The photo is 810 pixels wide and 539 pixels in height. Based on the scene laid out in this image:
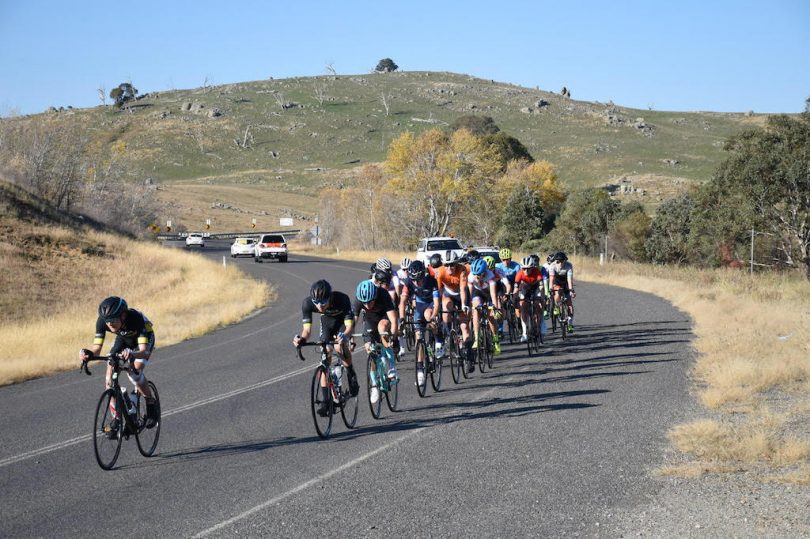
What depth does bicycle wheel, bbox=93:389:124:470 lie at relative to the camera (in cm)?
913

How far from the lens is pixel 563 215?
195ft

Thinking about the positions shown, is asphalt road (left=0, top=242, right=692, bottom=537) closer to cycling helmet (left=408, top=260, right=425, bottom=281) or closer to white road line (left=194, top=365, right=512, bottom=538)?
white road line (left=194, top=365, right=512, bottom=538)

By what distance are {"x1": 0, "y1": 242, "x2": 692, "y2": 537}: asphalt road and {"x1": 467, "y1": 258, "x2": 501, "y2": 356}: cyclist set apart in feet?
2.47

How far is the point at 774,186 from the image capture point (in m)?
34.5

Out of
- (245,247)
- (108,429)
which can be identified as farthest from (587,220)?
(108,429)

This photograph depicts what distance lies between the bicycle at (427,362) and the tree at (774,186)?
24.6 m

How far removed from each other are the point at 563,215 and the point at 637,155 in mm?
79673

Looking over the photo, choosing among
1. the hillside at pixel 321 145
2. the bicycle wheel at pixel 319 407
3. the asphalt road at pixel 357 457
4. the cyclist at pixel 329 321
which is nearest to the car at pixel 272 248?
the asphalt road at pixel 357 457

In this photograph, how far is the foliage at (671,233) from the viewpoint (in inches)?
1908

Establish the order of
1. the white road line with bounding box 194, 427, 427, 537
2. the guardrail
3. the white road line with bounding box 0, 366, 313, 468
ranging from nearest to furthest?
1. the white road line with bounding box 194, 427, 427, 537
2. the white road line with bounding box 0, 366, 313, 468
3. the guardrail

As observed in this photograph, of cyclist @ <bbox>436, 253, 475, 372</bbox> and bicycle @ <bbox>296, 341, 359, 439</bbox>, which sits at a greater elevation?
cyclist @ <bbox>436, 253, 475, 372</bbox>

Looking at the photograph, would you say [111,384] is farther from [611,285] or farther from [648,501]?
[611,285]

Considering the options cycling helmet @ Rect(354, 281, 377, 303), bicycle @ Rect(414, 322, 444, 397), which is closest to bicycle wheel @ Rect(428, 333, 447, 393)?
bicycle @ Rect(414, 322, 444, 397)

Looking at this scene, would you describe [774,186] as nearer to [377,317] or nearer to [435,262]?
[435,262]
